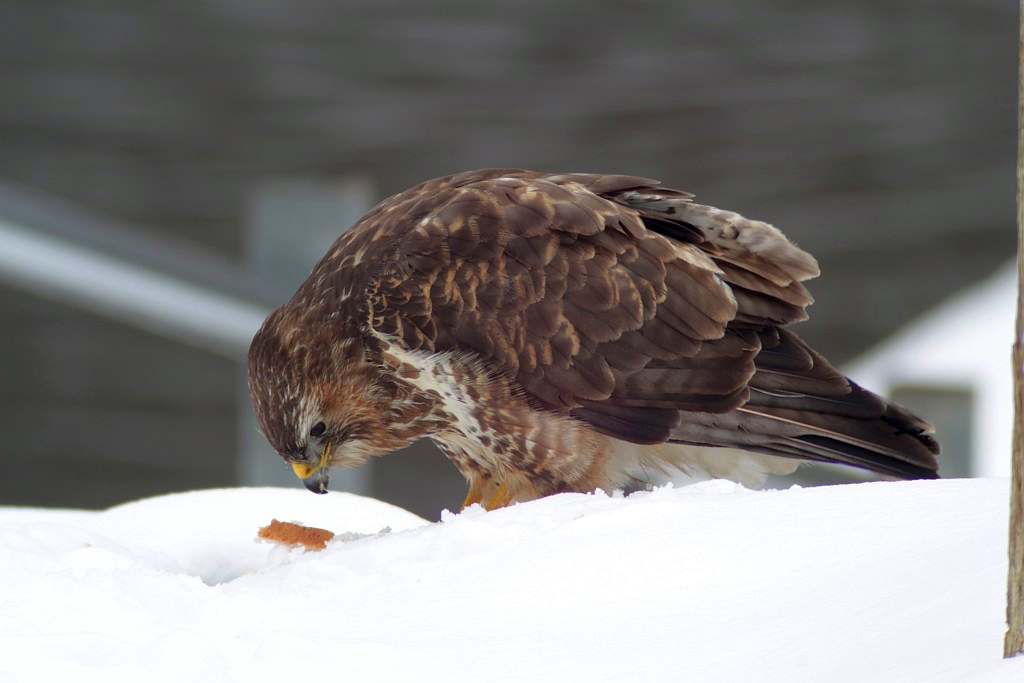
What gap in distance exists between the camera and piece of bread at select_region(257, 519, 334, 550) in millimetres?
2492

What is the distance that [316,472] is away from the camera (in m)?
3.24

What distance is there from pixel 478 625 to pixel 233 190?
15.1 feet

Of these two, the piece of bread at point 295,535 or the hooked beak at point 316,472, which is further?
the hooked beak at point 316,472

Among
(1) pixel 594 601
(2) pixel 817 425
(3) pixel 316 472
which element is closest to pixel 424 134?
(3) pixel 316 472

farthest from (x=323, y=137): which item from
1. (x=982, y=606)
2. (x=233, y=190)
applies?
(x=982, y=606)

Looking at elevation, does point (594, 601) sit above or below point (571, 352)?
below

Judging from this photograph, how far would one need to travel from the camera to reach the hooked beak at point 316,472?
3217 millimetres

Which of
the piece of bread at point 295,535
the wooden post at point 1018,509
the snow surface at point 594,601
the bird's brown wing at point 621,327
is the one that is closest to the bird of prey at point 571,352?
the bird's brown wing at point 621,327

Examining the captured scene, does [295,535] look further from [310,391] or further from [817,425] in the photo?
[817,425]

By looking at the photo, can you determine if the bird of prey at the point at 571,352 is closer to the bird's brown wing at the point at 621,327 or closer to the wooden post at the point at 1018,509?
the bird's brown wing at the point at 621,327

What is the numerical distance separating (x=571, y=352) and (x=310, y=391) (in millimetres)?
618

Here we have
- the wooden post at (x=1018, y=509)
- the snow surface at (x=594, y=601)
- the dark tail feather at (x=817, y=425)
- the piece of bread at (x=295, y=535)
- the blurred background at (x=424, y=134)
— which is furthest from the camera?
the blurred background at (x=424, y=134)

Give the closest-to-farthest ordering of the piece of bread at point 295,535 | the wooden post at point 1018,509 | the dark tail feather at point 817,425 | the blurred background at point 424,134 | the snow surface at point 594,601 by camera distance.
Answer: the wooden post at point 1018,509
the snow surface at point 594,601
the piece of bread at point 295,535
the dark tail feather at point 817,425
the blurred background at point 424,134

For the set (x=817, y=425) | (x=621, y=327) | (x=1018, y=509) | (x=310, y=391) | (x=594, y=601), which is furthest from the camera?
(x=310, y=391)
